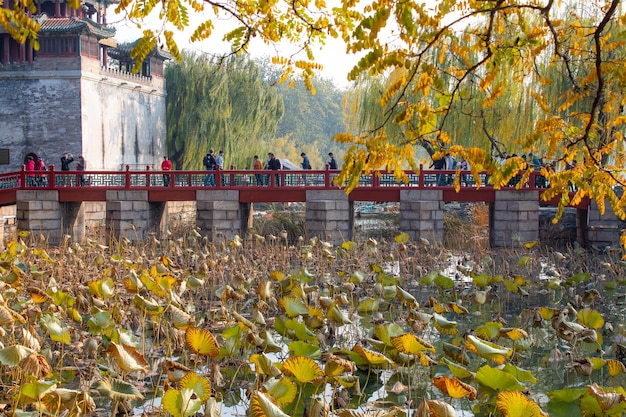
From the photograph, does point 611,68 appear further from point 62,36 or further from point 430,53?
point 62,36

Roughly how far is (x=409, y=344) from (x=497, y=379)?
68 cm

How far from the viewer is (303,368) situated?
4.75 metres

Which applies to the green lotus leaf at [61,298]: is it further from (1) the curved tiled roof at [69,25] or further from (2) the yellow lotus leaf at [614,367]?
(1) the curved tiled roof at [69,25]

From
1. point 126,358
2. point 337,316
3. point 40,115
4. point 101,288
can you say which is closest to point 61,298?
point 101,288

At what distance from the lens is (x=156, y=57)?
2636cm

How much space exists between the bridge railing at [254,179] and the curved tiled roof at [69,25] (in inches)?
225

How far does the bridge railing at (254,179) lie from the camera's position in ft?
54.6

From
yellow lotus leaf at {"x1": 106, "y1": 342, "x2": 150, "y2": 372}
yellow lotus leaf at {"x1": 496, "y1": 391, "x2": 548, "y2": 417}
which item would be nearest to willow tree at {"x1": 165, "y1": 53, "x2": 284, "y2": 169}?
yellow lotus leaf at {"x1": 106, "y1": 342, "x2": 150, "y2": 372}

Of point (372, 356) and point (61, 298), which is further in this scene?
point (61, 298)

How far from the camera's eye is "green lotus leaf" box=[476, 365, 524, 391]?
15.9 feet

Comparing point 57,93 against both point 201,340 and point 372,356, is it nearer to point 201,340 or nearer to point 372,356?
point 201,340

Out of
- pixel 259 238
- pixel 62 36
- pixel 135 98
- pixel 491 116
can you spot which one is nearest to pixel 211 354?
pixel 259 238

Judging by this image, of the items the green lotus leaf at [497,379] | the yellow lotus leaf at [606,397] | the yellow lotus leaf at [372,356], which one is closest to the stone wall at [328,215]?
the yellow lotus leaf at [372,356]

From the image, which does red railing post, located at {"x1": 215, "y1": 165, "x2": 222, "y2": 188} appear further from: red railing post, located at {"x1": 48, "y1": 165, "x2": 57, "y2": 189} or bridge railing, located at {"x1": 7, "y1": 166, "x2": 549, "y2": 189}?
red railing post, located at {"x1": 48, "y1": 165, "x2": 57, "y2": 189}
